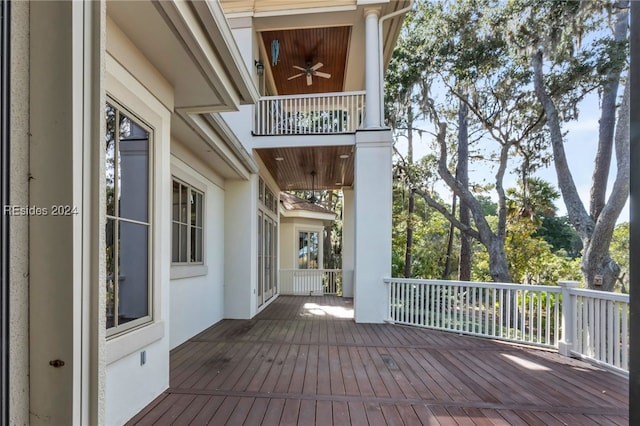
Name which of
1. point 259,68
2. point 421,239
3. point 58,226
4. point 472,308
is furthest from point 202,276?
point 421,239

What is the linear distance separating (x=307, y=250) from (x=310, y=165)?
166 inches

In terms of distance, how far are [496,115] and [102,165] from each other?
450 inches

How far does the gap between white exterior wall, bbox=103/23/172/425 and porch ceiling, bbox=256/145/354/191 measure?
3.54 metres

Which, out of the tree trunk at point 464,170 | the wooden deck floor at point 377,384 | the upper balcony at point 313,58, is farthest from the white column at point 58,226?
Answer: the tree trunk at point 464,170

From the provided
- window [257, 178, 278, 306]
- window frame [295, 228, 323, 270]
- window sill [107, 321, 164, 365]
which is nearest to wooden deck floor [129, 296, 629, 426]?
window sill [107, 321, 164, 365]

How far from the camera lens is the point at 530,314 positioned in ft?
14.0

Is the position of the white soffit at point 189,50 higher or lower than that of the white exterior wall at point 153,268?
higher

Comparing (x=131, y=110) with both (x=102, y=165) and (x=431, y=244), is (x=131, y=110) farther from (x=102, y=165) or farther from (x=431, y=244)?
(x=431, y=244)

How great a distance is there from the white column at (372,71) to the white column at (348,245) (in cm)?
334

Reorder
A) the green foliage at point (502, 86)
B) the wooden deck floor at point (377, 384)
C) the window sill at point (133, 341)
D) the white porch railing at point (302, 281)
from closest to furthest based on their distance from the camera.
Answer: the window sill at point (133, 341) → the wooden deck floor at point (377, 384) → the green foliage at point (502, 86) → the white porch railing at point (302, 281)

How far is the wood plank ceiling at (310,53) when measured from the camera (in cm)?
688

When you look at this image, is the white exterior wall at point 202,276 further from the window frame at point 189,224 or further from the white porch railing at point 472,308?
the white porch railing at point 472,308

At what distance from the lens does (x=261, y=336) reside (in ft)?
15.3

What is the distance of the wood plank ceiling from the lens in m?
6.88
